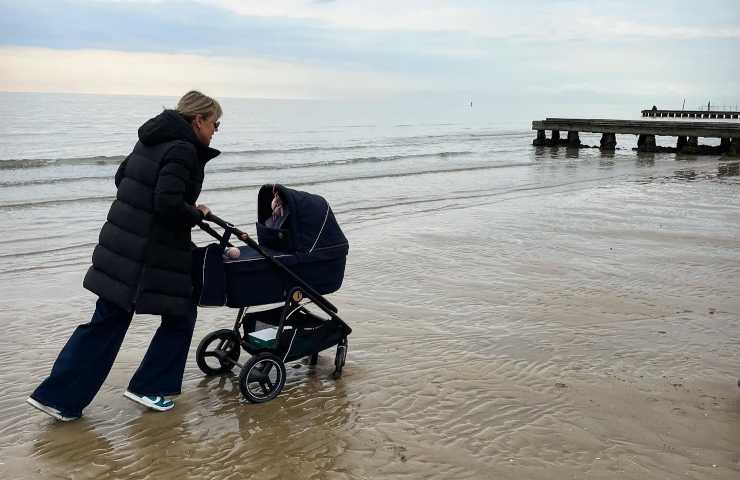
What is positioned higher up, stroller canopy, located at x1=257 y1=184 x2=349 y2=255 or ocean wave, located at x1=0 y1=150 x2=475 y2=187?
stroller canopy, located at x1=257 y1=184 x2=349 y2=255

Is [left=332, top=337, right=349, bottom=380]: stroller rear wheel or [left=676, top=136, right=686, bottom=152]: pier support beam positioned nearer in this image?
[left=332, top=337, right=349, bottom=380]: stroller rear wheel

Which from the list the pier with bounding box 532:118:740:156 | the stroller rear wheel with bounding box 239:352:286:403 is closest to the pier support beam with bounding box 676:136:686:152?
the pier with bounding box 532:118:740:156

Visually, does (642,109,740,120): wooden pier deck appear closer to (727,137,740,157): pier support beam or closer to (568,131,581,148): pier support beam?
(568,131,581,148): pier support beam

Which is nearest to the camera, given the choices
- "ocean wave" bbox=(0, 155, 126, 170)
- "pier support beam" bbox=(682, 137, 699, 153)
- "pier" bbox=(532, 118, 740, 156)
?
"ocean wave" bbox=(0, 155, 126, 170)

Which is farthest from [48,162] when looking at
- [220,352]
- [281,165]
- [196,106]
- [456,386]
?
[456,386]

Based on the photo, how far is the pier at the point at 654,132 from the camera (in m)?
28.5

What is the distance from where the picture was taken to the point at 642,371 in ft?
16.1

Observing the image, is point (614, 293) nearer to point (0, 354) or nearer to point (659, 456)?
point (659, 456)

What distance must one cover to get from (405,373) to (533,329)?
4.95 feet

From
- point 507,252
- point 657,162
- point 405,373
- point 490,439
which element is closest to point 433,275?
point 507,252

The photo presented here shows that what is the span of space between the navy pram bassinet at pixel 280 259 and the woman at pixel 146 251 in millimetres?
156

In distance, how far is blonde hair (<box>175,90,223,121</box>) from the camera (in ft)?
13.0

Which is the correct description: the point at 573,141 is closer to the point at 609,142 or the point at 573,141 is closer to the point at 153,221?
the point at 609,142

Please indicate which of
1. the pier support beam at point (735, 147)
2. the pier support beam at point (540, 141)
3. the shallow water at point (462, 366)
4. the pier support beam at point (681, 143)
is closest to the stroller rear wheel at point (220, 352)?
the shallow water at point (462, 366)
